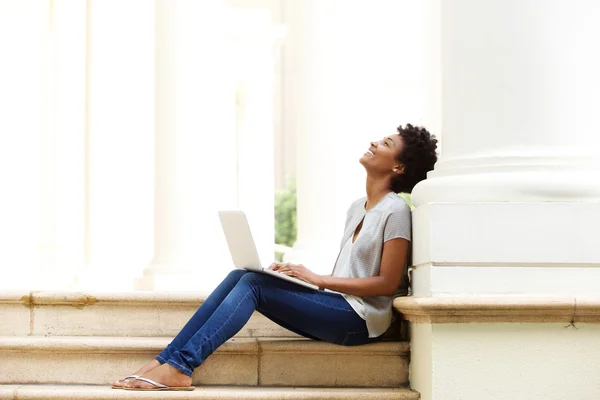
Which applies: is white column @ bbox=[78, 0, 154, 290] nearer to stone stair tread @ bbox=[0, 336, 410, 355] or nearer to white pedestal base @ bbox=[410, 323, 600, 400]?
stone stair tread @ bbox=[0, 336, 410, 355]

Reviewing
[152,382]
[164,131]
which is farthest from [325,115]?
[152,382]

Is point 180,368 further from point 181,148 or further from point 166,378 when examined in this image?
point 181,148

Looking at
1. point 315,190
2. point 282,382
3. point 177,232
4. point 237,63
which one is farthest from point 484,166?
point 237,63

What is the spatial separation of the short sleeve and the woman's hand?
103 cm

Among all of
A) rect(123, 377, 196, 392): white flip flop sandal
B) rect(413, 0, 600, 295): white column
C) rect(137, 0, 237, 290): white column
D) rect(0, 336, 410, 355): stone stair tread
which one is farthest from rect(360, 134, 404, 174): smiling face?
rect(137, 0, 237, 290): white column

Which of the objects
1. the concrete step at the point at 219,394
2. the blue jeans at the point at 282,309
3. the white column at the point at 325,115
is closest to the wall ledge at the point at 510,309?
the concrete step at the point at 219,394

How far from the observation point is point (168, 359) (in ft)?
39.6

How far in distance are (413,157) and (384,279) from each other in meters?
1.90

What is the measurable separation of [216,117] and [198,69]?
1.49 meters

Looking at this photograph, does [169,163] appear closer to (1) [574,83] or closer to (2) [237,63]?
(1) [574,83]

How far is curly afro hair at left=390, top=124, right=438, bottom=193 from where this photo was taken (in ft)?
44.0

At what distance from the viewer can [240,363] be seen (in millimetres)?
12727

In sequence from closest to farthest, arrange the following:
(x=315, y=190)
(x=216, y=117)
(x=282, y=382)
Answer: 1. (x=282, y=382)
2. (x=315, y=190)
3. (x=216, y=117)

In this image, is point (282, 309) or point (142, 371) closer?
point (142, 371)
